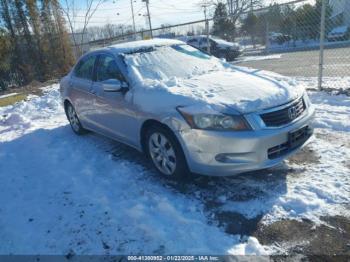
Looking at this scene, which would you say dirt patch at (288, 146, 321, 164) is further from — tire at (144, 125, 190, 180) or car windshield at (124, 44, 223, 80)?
car windshield at (124, 44, 223, 80)

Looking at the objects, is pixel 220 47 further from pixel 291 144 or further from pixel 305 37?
pixel 291 144

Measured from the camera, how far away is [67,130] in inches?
258

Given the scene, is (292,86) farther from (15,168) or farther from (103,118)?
(15,168)

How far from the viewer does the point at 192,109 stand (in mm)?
3354

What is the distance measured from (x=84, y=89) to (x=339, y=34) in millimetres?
8542

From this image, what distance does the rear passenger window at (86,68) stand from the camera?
5176mm

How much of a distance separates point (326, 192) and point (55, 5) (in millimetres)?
17369

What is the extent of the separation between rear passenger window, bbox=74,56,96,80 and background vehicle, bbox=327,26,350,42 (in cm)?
772

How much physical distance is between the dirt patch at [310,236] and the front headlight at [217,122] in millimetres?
961

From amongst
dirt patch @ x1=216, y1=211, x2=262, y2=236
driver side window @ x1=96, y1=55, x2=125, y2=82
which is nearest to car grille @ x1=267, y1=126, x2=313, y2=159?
dirt patch @ x1=216, y1=211, x2=262, y2=236

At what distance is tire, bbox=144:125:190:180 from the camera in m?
3.56

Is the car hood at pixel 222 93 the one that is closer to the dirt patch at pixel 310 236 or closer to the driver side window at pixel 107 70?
the driver side window at pixel 107 70

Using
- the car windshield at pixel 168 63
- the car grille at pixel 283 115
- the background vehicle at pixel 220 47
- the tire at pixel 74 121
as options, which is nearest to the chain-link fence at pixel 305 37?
the background vehicle at pixel 220 47

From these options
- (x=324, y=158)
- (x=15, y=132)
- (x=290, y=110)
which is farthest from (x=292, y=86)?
(x=15, y=132)
